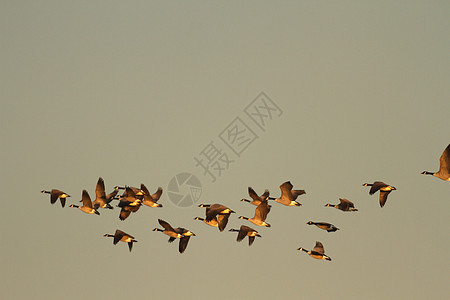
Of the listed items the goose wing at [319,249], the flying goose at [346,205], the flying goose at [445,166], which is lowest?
the goose wing at [319,249]

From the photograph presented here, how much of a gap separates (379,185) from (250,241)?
6.92 metres

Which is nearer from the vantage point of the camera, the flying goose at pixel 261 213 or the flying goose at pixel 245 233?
the flying goose at pixel 245 233

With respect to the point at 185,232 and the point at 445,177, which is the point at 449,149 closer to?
the point at 445,177

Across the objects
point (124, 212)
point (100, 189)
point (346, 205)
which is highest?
point (346, 205)

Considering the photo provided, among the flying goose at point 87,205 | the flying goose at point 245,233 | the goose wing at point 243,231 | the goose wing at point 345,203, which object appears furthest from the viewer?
the flying goose at point 87,205

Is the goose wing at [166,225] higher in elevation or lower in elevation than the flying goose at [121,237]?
higher

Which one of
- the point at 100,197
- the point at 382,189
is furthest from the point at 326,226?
the point at 100,197

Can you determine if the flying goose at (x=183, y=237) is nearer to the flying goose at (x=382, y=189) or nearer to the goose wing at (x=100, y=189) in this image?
the goose wing at (x=100, y=189)

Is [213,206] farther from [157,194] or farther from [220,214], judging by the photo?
[157,194]

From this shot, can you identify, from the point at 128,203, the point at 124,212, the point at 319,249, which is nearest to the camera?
the point at 319,249

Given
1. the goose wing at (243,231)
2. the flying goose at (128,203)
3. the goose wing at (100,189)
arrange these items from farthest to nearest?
the goose wing at (100,189) < the flying goose at (128,203) < the goose wing at (243,231)

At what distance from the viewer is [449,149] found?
39844mm

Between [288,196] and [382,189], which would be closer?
[382,189]

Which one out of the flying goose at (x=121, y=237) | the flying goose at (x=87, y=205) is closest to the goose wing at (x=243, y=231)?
the flying goose at (x=121, y=237)
